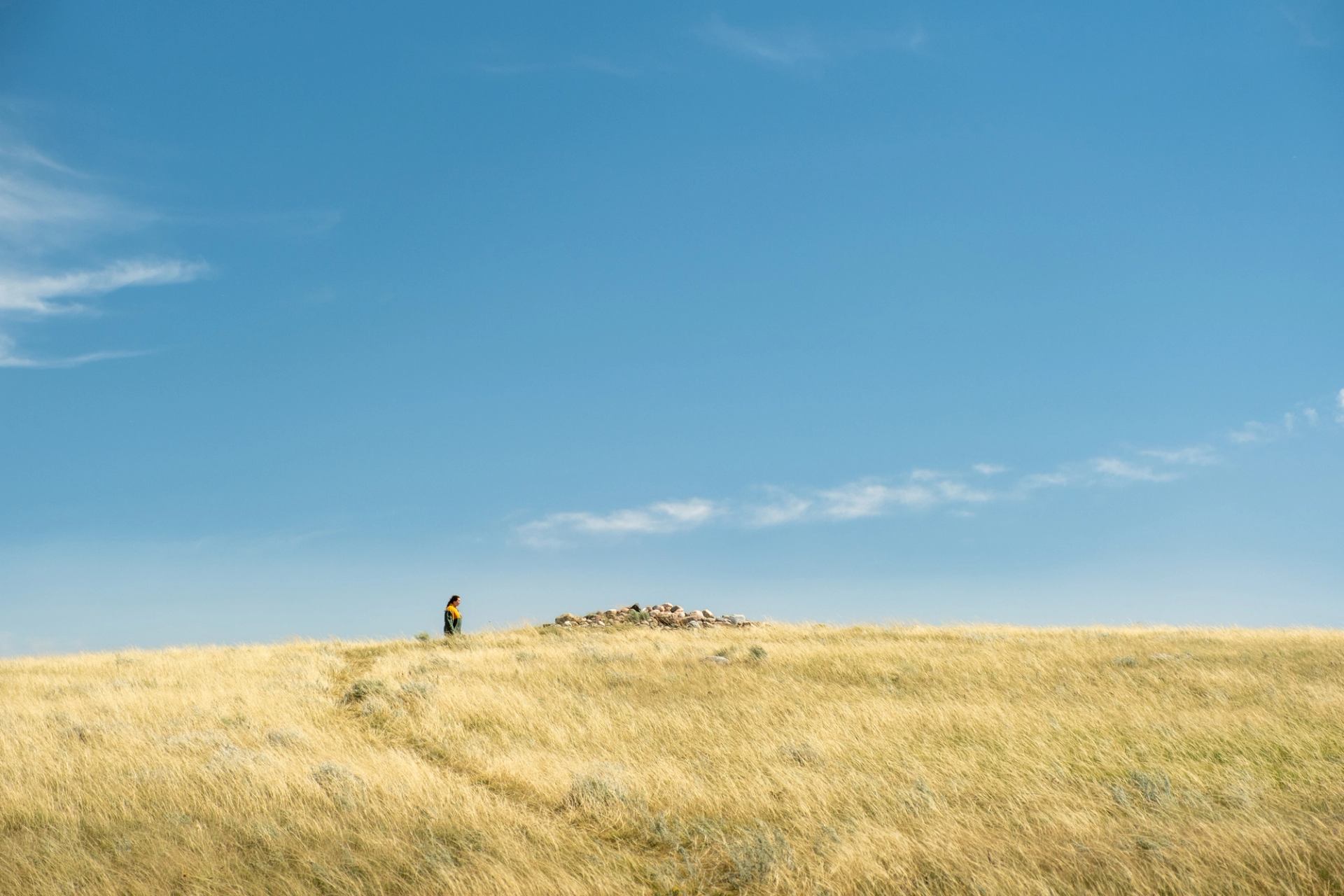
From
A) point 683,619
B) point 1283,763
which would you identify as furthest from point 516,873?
point 683,619

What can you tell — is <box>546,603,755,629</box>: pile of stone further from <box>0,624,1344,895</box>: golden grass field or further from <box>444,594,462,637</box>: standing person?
<box>0,624,1344,895</box>: golden grass field

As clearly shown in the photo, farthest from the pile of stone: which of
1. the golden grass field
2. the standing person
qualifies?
the golden grass field

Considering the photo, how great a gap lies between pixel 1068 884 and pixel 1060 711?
10.00 meters

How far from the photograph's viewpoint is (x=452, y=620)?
1367 inches

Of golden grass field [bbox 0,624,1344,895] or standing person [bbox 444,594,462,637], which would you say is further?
standing person [bbox 444,594,462,637]

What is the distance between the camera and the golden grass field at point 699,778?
8227 mm

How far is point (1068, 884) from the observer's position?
23.7 feet

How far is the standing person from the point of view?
3462 cm

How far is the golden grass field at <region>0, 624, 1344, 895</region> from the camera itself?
27.0 feet

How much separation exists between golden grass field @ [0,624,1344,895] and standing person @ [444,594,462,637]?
10.1 m

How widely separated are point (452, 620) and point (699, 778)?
962 inches

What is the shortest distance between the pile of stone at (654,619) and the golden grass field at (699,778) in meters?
12.9

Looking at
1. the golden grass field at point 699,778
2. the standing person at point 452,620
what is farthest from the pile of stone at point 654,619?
the golden grass field at point 699,778

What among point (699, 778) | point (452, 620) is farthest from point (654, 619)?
point (699, 778)
